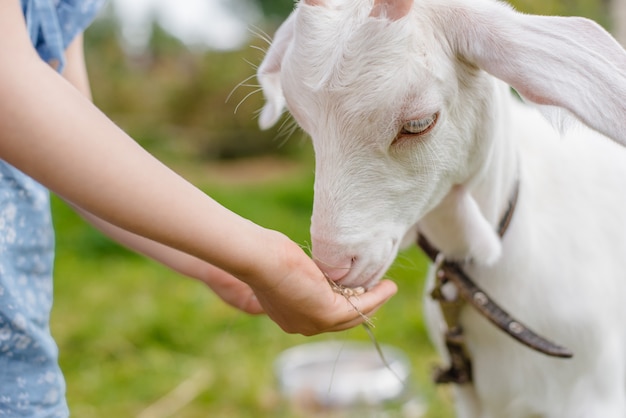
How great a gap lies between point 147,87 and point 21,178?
6489 millimetres

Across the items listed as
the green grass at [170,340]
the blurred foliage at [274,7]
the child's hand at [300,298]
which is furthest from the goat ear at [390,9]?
the blurred foliage at [274,7]

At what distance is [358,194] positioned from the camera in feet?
4.00

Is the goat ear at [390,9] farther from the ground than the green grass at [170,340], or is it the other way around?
the goat ear at [390,9]

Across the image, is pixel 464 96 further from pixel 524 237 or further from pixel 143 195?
pixel 143 195

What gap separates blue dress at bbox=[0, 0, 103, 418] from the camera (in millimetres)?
1180

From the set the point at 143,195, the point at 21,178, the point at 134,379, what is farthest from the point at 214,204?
the point at 134,379

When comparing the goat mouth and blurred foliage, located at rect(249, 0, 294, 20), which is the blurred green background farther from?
blurred foliage, located at rect(249, 0, 294, 20)

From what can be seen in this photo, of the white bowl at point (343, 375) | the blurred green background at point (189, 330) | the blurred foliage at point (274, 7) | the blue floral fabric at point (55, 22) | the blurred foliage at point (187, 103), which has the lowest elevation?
the blurred foliage at point (274, 7)

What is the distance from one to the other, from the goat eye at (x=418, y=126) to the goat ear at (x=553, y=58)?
0.35ft

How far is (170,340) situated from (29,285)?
1902 mm

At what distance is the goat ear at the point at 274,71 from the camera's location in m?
1.45

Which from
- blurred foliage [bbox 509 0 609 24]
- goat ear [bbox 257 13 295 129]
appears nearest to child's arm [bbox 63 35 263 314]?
goat ear [bbox 257 13 295 129]

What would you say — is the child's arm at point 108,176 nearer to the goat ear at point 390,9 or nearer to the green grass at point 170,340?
the goat ear at point 390,9

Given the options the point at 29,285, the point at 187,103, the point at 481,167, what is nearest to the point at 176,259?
the point at 29,285
